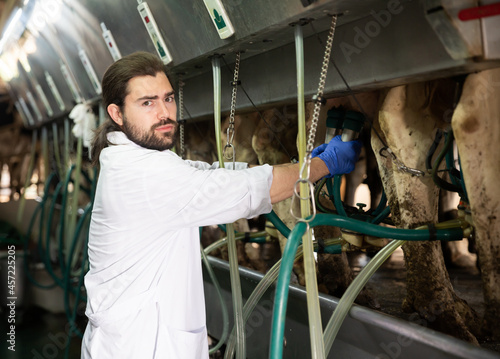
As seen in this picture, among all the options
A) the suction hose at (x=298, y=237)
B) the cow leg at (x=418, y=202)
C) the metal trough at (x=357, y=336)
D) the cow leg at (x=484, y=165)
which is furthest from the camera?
the cow leg at (x=418, y=202)

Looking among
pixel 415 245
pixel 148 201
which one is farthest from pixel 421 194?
pixel 148 201

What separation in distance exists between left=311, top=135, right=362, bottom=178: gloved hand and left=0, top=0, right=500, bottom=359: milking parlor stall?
→ 110 millimetres

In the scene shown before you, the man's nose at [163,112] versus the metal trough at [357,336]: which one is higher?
the man's nose at [163,112]

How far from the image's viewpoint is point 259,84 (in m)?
1.89

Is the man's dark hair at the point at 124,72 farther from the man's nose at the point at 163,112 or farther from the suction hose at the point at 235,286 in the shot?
the suction hose at the point at 235,286

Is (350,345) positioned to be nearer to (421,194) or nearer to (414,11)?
(421,194)

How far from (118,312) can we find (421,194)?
1.03 meters

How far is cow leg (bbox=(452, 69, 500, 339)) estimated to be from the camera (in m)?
1.28

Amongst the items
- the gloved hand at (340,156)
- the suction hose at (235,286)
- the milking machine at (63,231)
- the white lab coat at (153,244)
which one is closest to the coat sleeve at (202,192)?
the white lab coat at (153,244)

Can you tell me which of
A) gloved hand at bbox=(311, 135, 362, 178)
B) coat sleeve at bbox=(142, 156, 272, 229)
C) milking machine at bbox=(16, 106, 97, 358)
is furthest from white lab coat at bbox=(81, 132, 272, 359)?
milking machine at bbox=(16, 106, 97, 358)

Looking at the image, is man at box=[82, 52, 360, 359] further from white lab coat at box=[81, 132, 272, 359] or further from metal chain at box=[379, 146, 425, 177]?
metal chain at box=[379, 146, 425, 177]

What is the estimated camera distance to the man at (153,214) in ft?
4.06

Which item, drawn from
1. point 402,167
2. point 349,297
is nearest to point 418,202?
point 402,167

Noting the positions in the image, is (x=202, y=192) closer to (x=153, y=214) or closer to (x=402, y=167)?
(x=153, y=214)
